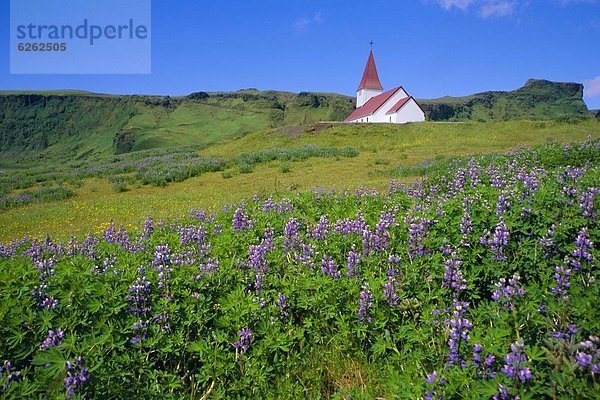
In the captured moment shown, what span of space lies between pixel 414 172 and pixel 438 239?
444 inches

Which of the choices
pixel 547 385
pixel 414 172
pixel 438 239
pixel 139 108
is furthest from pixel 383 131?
pixel 139 108

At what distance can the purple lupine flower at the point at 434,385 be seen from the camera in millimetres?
2227

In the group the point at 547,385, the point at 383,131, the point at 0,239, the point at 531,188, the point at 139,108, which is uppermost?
the point at 139,108

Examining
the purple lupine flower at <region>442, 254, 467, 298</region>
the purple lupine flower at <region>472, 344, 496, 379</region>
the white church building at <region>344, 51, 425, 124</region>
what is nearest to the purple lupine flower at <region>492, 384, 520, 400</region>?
the purple lupine flower at <region>472, 344, 496, 379</region>

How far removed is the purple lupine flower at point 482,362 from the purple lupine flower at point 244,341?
1590 mm

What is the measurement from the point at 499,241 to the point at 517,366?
5.81 ft

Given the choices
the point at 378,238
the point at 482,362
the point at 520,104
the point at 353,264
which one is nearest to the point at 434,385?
the point at 482,362

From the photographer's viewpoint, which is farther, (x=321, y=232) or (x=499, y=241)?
(x=321, y=232)

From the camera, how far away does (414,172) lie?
14750 mm

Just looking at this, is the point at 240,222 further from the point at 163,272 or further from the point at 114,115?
the point at 114,115

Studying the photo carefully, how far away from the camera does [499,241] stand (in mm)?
3510

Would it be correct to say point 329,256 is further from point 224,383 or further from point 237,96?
point 237,96

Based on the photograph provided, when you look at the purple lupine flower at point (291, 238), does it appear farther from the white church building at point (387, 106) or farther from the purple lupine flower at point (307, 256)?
the white church building at point (387, 106)

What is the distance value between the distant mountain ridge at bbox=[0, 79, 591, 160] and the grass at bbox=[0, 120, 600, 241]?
109m
